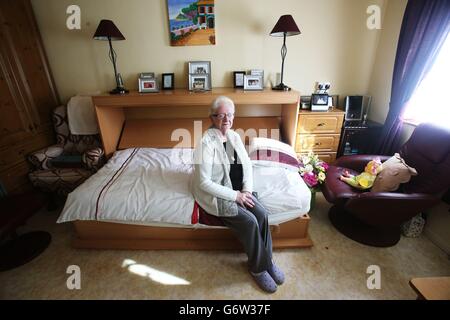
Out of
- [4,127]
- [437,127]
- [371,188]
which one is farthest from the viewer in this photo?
[4,127]

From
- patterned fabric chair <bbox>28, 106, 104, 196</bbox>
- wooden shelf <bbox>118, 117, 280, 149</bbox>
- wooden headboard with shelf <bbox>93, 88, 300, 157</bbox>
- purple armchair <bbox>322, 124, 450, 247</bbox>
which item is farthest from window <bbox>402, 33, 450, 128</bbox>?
patterned fabric chair <bbox>28, 106, 104, 196</bbox>

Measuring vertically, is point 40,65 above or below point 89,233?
above

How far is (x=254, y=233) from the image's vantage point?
4.69 feet

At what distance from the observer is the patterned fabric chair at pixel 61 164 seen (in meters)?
2.17

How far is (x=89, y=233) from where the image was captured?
1.73m

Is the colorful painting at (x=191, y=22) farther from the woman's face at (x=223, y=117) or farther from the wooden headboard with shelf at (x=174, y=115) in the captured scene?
the woman's face at (x=223, y=117)

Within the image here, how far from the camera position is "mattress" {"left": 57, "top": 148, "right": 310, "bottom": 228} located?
61.6 inches


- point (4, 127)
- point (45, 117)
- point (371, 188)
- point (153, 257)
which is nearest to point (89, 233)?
point (153, 257)

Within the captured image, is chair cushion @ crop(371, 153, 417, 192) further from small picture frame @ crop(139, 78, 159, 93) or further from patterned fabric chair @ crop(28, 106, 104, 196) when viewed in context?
patterned fabric chair @ crop(28, 106, 104, 196)

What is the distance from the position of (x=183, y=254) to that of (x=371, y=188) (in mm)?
1629

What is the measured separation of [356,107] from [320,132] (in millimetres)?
613

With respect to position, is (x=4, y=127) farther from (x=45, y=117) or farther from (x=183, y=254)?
(x=183, y=254)

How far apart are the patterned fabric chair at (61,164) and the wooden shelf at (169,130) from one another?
0.37 m

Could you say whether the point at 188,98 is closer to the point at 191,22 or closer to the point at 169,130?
the point at 169,130
